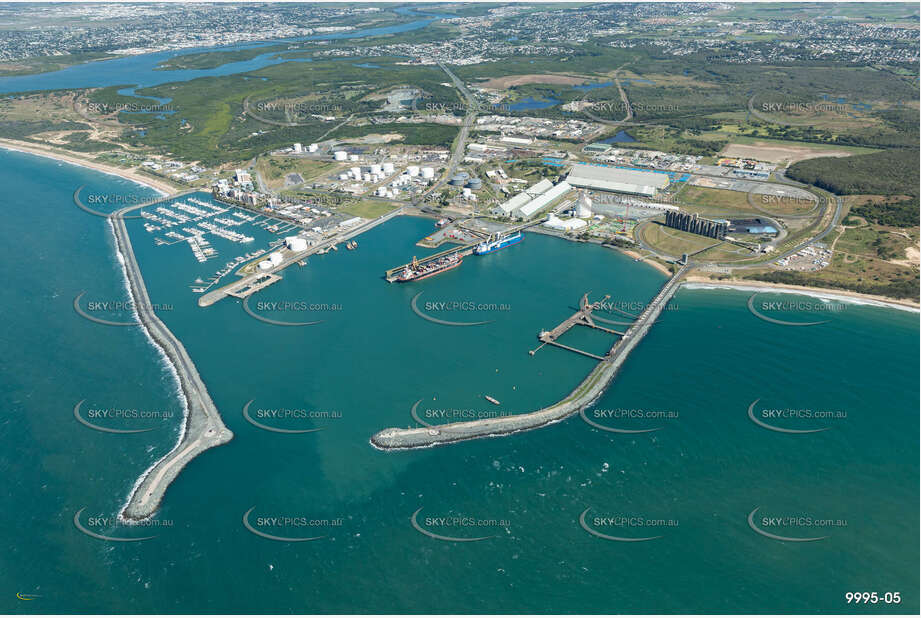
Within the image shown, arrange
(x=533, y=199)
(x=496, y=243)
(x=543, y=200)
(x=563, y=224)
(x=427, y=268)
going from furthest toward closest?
(x=533, y=199), (x=543, y=200), (x=563, y=224), (x=496, y=243), (x=427, y=268)

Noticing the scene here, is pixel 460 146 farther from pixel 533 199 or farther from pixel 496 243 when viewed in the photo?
pixel 496 243

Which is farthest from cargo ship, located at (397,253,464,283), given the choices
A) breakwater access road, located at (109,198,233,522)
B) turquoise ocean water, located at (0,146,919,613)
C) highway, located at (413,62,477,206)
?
breakwater access road, located at (109,198,233,522)

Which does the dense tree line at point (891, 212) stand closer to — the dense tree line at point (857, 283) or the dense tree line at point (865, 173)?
the dense tree line at point (865, 173)

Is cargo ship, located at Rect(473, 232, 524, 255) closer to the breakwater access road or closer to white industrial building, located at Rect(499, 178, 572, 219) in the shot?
white industrial building, located at Rect(499, 178, 572, 219)

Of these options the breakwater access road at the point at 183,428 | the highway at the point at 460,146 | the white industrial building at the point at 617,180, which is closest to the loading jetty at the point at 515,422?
the breakwater access road at the point at 183,428

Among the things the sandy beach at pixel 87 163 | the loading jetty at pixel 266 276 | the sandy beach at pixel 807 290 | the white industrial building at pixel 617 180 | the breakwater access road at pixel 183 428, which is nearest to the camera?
the breakwater access road at pixel 183 428

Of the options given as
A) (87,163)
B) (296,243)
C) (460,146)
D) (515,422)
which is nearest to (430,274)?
(296,243)

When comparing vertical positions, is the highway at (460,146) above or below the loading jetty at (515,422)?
above
